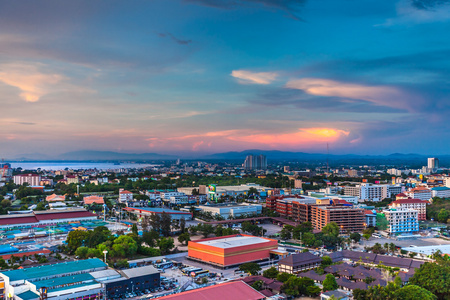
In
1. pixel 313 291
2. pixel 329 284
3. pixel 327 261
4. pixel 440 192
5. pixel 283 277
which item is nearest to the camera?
pixel 313 291

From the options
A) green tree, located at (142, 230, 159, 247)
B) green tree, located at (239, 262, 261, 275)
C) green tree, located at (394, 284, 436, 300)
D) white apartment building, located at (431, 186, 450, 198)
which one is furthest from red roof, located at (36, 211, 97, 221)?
white apartment building, located at (431, 186, 450, 198)

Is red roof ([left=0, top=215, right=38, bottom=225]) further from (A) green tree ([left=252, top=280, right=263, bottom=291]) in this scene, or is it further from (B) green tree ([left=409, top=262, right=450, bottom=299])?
(B) green tree ([left=409, top=262, right=450, bottom=299])

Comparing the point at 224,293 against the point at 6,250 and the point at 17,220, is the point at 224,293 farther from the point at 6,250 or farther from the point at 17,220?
the point at 17,220

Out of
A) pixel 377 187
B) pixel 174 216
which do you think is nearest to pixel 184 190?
pixel 174 216

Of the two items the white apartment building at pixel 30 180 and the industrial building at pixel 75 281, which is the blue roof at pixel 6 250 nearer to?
the industrial building at pixel 75 281

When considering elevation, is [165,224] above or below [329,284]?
above

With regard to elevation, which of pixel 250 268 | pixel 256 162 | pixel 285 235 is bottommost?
pixel 285 235

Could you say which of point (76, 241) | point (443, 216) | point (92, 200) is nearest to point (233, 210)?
point (76, 241)
